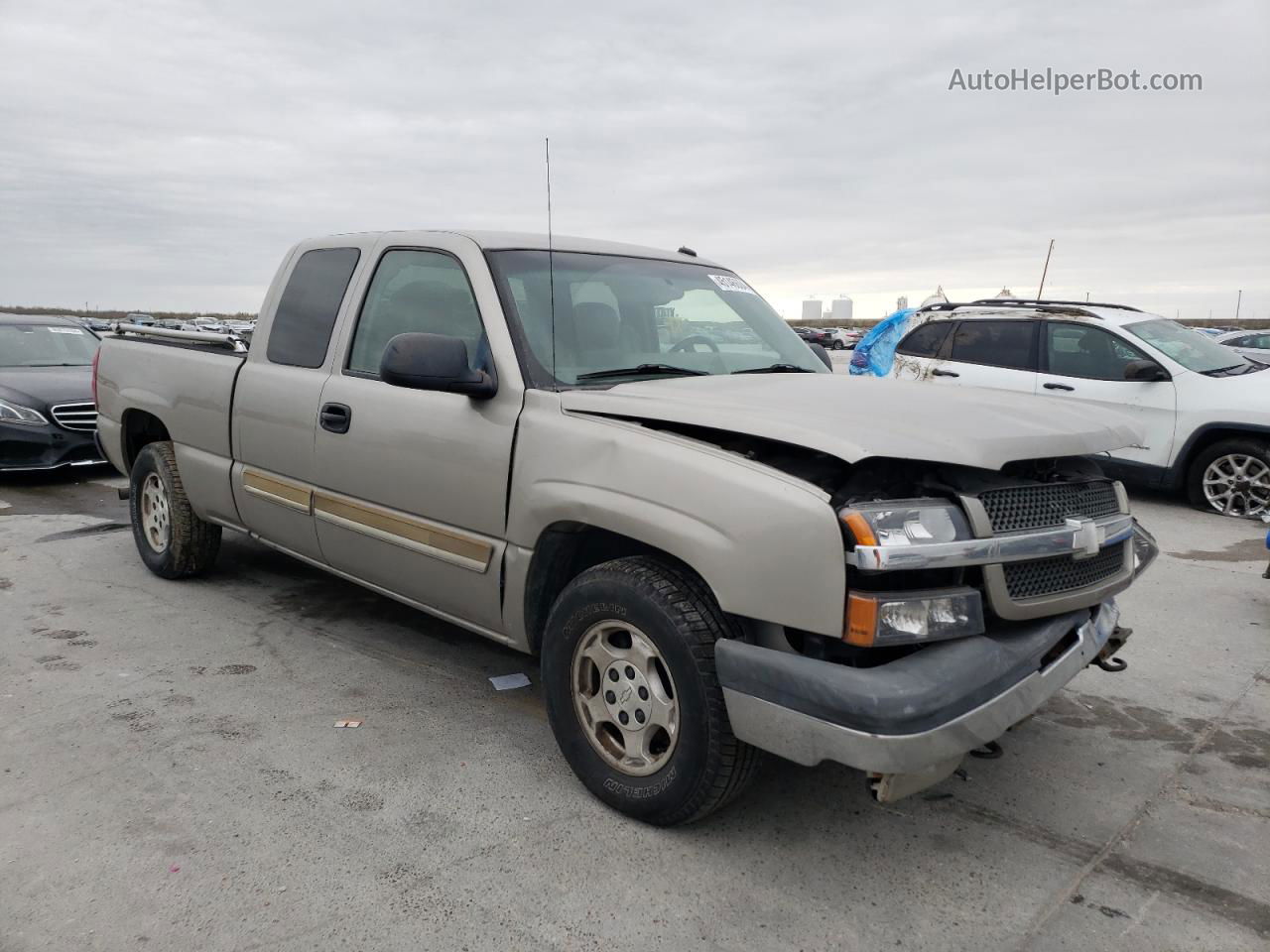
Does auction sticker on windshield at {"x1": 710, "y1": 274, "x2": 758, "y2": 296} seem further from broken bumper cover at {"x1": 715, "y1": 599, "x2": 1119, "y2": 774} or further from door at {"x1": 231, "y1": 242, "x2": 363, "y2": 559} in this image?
broken bumper cover at {"x1": 715, "y1": 599, "x2": 1119, "y2": 774}

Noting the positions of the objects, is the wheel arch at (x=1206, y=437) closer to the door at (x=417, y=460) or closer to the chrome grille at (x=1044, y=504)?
the chrome grille at (x=1044, y=504)

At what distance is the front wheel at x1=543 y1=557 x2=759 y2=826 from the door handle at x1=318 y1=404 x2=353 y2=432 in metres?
1.47

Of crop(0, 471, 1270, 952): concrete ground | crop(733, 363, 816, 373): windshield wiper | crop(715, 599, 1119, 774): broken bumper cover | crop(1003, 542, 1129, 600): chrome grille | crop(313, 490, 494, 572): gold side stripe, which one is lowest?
crop(0, 471, 1270, 952): concrete ground

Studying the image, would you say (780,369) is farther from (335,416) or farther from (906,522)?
(335,416)

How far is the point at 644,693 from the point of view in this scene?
2.93 metres

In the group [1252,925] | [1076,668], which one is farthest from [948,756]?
[1252,925]

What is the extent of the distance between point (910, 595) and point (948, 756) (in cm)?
43

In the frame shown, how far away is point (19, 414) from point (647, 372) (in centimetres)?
774

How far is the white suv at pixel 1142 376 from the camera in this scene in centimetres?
792

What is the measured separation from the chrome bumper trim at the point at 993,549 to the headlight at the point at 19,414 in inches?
349

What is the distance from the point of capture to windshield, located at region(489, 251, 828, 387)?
11.6 ft

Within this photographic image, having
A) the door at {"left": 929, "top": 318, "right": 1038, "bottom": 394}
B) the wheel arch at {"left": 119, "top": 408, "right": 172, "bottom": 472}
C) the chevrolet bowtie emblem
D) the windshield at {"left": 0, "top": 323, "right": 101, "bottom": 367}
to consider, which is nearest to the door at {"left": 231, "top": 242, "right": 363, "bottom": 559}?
the wheel arch at {"left": 119, "top": 408, "right": 172, "bottom": 472}

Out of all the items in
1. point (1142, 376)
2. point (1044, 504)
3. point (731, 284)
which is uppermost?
point (731, 284)

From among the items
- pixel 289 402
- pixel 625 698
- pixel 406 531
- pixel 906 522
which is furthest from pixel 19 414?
pixel 906 522
